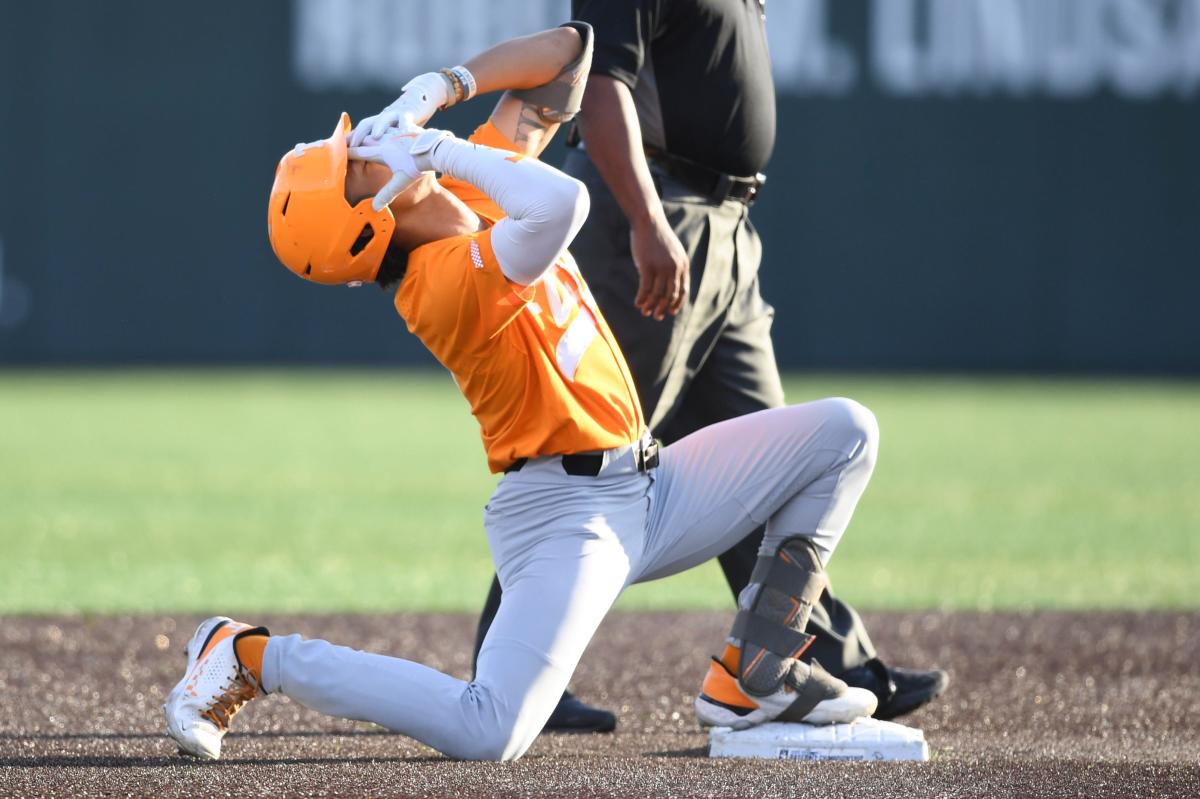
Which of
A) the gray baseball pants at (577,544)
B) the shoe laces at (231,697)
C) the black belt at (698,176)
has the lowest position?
the shoe laces at (231,697)

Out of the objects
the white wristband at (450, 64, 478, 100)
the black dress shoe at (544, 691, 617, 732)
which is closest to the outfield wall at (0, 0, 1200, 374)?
the black dress shoe at (544, 691, 617, 732)

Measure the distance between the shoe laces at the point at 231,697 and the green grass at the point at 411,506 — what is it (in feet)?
8.06

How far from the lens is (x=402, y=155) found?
3.54 m

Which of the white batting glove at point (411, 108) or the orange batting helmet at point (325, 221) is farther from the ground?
the white batting glove at point (411, 108)

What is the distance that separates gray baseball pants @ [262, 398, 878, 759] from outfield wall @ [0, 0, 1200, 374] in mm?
13132

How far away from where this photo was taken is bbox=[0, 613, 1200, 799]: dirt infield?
11.2 feet

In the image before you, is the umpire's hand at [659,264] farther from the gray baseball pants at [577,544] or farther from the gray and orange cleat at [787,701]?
the gray and orange cleat at [787,701]

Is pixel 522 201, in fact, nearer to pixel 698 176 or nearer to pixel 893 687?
pixel 698 176

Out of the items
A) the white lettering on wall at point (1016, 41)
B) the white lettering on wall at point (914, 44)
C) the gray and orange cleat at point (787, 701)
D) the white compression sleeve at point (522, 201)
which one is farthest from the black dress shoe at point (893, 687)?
the white lettering on wall at point (1016, 41)

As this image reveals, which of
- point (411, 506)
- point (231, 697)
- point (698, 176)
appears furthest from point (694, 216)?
point (411, 506)

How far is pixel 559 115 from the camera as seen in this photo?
4.15m

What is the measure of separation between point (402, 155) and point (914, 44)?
1423cm

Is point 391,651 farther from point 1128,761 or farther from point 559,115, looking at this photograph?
point 1128,761

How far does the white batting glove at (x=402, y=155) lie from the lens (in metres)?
3.52
